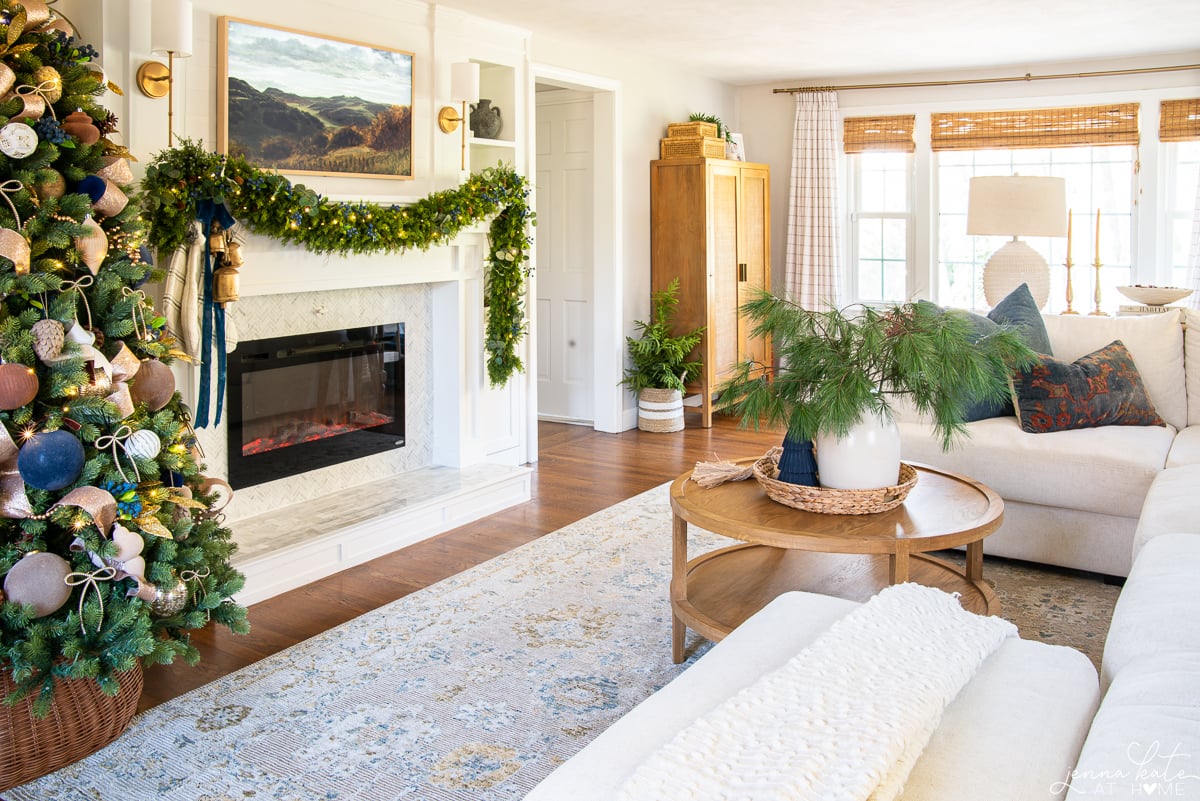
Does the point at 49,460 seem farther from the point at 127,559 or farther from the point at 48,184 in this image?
the point at 48,184

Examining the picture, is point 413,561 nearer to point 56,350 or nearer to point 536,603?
Answer: point 536,603

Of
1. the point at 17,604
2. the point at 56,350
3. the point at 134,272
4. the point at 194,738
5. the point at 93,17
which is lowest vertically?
the point at 194,738

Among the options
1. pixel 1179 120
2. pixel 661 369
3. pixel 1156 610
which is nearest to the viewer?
pixel 1156 610

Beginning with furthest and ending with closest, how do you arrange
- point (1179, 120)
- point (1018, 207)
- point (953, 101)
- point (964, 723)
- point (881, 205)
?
point (881, 205), point (953, 101), point (1179, 120), point (1018, 207), point (964, 723)

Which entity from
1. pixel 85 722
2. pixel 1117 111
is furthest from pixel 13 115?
pixel 1117 111

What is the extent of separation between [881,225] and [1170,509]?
16.5ft

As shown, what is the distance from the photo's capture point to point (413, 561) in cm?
404

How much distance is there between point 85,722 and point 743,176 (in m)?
5.53

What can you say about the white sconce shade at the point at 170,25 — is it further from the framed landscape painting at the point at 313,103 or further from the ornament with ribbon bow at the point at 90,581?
the ornament with ribbon bow at the point at 90,581

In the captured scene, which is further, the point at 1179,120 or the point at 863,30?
the point at 1179,120

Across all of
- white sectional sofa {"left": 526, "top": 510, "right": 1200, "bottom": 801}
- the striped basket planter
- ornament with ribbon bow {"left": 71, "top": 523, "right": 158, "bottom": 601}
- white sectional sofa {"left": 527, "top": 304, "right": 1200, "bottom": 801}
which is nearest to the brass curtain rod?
the striped basket planter

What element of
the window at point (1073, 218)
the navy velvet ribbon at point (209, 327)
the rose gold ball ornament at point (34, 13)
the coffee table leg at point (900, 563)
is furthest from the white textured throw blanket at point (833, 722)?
the window at point (1073, 218)

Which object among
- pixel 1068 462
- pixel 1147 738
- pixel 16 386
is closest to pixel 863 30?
pixel 1068 462

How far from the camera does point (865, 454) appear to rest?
286 centimetres
